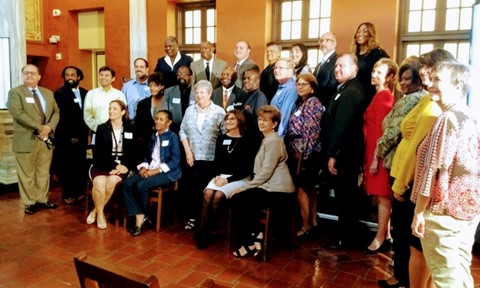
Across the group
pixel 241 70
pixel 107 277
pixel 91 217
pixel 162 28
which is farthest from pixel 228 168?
pixel 162 28

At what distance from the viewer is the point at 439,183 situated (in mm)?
1994

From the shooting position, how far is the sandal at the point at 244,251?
357 centimetres

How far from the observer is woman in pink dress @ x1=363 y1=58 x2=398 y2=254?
3371 mm

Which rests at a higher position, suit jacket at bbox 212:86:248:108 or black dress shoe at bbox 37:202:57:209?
suit jacket at bbox 212:86:248:108

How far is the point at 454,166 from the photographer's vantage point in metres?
1.98

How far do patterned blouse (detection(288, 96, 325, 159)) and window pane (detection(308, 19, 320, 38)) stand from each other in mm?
3079

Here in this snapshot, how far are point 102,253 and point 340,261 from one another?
6.61 ft

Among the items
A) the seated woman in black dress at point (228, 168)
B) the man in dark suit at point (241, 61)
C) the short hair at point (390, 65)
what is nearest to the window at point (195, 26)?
the man in dark suit at point (241, 61)

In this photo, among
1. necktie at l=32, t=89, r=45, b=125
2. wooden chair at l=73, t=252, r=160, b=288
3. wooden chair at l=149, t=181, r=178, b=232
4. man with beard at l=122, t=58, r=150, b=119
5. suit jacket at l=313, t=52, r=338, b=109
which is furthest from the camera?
man with beard at l=122, t=58, r=150, b=119

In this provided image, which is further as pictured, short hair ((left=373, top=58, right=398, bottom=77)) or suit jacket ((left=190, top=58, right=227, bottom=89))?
suit jacket ((left=190, top=58, right=227, bottom=89))

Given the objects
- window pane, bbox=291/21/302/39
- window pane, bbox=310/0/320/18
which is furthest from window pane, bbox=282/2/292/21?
window pane, bbox=310/0/320/18

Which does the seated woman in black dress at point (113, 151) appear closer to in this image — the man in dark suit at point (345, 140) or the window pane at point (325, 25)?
the man in dark suit at point (345, 140)

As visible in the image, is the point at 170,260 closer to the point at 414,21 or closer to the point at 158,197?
the point at 158,197

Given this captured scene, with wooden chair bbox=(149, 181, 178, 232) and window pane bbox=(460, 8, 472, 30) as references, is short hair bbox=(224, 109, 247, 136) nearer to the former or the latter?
wooden chair bbox=(149, 181, 178, 232)
